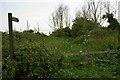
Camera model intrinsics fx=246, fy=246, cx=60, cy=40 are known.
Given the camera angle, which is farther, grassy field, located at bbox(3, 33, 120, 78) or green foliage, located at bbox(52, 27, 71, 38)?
green foliage, located at bbox(52, 27, 71, 38)

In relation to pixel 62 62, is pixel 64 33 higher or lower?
higher

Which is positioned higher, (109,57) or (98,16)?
(98,16)

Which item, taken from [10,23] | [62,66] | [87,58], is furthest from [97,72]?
[10,23]

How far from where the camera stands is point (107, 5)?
21359mm

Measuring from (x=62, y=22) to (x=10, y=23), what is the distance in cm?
1727

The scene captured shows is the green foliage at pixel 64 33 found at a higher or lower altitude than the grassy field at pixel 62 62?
higher

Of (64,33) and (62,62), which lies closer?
(62,62)

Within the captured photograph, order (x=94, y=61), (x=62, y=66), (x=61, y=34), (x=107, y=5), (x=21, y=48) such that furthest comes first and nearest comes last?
(x=107, y=5) < (x=61, y=34) < (x=94, y=61) < (x=62, y=66) < (x=21, y=48)

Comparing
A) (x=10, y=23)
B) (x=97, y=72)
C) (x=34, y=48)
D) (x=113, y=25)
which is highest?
(x=113, y=25)

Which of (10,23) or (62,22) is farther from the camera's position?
(62,22)

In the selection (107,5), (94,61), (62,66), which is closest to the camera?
(62,66)

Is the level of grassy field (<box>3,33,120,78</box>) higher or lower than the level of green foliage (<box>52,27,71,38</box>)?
lower

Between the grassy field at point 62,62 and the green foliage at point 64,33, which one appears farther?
the green foliage at point 64,33

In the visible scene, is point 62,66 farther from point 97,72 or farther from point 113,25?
point 113,25
